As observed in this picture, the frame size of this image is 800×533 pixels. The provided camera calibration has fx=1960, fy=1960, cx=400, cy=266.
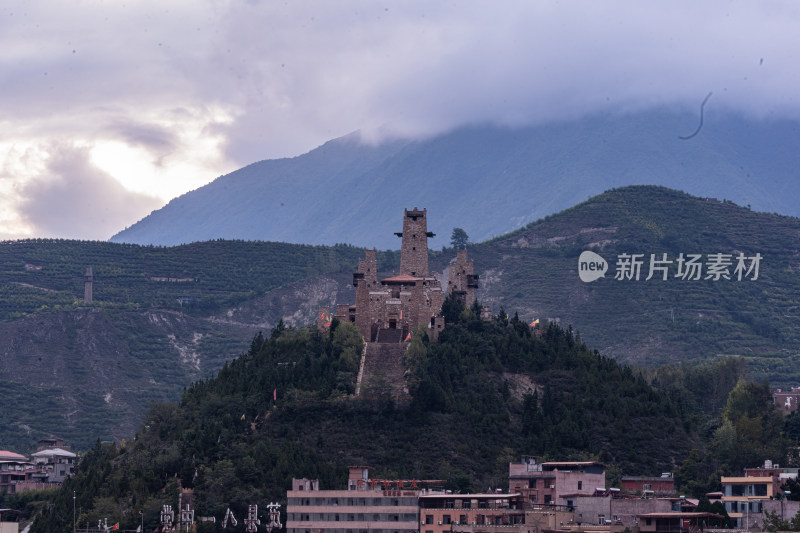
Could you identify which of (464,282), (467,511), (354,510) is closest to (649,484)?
(467,511)

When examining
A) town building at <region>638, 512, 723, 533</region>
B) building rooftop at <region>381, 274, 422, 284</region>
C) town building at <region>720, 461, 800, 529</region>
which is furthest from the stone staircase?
town building at <region>638, 512, 723, 533</region>

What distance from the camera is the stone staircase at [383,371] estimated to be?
14025 cm

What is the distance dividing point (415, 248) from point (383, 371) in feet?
47.0

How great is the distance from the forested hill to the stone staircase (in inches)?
20.6

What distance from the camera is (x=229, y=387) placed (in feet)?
470

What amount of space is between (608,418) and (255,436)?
85.3 ft

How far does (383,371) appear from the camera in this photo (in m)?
142

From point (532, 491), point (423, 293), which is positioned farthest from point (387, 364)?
point (532, 491)

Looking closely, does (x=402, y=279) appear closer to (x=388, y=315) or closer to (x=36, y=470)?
(x=388, y=315)

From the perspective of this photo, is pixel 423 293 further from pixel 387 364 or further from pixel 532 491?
pixel 532 491

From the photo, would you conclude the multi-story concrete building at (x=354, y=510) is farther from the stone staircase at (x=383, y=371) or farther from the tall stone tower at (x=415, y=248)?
the tall stone tower at (x=415, y=248)

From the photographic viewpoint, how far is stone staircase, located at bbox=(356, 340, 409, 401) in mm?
140250

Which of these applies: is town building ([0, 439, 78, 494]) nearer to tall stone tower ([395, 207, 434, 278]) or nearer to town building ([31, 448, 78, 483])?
town building ([31, 448, 78, 483])

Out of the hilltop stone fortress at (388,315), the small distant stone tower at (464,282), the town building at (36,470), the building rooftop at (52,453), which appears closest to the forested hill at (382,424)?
the hilltop stone fortress at (388,315)
